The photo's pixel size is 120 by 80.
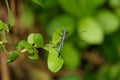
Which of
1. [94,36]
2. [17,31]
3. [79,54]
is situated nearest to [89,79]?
[79,54]

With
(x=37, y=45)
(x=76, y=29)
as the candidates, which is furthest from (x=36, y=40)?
(x=76, y=29)

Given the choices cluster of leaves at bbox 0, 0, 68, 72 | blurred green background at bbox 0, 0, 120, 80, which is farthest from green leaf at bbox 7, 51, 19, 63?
blurred green background at bbox 0, 0, 120, 80

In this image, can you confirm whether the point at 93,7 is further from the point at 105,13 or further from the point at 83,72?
the point at 83,72

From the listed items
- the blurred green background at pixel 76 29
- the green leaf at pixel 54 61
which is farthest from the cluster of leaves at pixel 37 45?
the blurred green background at pixel 76 29

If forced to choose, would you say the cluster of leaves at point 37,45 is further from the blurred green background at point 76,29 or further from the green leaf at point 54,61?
the blurred green background at point 76,29

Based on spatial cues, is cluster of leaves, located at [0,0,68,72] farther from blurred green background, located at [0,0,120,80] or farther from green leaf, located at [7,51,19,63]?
blurred green background, located at [0,0,120,80]

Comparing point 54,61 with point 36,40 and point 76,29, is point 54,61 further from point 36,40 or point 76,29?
point 76,29
